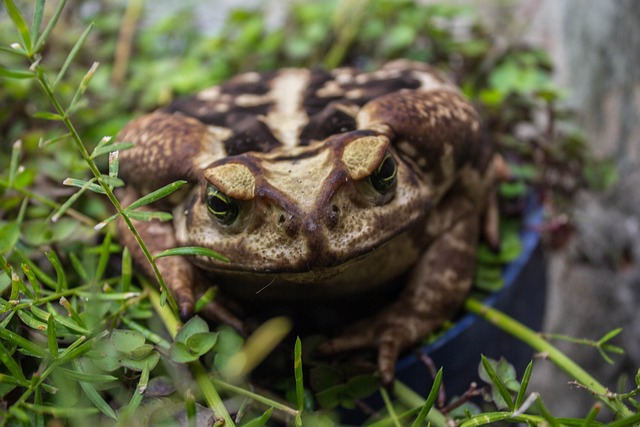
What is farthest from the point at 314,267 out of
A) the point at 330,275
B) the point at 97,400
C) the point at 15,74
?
the point at 15,74

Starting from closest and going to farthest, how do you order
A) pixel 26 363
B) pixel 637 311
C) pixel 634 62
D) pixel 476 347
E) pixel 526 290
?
pixel 26 363 → pixel 476 347 → pixel 526 290 → pixel 634 62 → pixel 637 311

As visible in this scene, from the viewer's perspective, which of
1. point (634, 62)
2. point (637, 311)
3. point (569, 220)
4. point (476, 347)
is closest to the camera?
point (476, 347)

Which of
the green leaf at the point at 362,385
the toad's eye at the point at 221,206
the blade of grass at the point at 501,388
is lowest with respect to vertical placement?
the green leaf at the point at 362,385

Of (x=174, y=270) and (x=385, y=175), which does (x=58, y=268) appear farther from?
(x=385, y=175)

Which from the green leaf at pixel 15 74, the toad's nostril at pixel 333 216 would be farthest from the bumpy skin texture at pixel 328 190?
the green leaf at pixel 15 74

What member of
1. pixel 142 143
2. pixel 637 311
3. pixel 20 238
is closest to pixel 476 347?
pixel 142 143

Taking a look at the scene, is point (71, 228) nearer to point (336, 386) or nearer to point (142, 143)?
point (142, 143)

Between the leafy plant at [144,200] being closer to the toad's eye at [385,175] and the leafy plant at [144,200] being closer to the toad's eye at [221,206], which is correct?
the toad's eye at [221,206]
